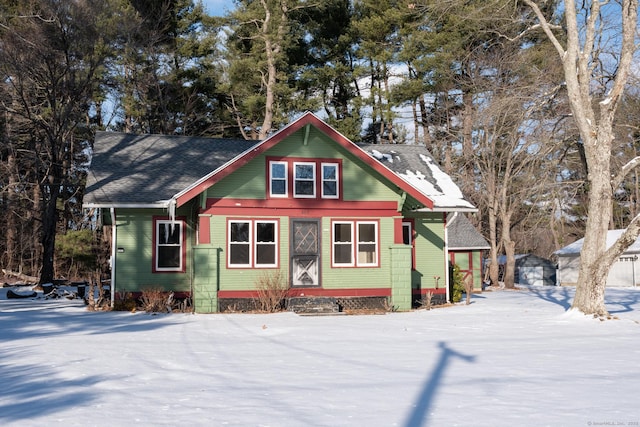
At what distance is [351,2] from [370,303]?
24.5 meters

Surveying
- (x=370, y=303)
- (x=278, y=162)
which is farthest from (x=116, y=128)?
(x=370, y=303)

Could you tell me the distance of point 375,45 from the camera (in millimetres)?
35125

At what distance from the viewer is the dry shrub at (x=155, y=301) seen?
16859 millimetres

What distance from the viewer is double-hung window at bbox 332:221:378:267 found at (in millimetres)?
18531

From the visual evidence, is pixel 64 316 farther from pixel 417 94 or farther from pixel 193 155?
pixel 417 94

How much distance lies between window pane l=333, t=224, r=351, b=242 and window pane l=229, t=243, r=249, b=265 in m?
2.67

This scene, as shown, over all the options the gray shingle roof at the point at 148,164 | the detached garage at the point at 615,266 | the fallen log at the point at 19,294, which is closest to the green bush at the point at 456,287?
the gray shingle roof at the point at 148,164

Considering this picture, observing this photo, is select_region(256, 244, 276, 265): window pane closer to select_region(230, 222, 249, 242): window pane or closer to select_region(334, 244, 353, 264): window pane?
select_region(230, 222, 249, 242): window pane

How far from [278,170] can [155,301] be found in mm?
5027

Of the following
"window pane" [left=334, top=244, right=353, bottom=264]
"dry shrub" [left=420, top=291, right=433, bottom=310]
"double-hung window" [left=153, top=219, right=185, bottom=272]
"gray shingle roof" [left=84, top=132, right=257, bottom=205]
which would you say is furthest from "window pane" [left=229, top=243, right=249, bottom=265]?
"dry shrub" [left=420, top=291, right=433, bottom=310]

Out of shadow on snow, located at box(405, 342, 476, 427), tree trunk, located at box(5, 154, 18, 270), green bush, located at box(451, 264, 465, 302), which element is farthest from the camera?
tree trunk, located at box(5, 154, 18, 270)

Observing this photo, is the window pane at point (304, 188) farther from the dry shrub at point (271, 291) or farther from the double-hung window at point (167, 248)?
the double-hung window at point (167, 248)

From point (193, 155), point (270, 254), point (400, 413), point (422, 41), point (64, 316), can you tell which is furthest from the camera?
point (422, 41)

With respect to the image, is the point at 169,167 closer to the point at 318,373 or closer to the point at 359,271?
the point at 359,271
